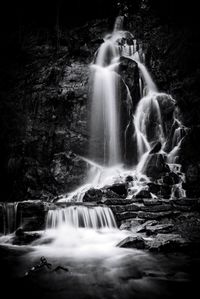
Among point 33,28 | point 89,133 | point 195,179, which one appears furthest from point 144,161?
point 33,28

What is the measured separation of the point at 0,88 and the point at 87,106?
9.00 metres

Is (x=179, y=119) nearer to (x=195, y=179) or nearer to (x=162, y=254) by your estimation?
(x=195, y=179)

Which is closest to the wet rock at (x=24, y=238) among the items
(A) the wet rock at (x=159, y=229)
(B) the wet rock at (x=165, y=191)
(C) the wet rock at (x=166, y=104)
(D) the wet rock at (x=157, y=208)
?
(A) the wet rock at (x=159, y=229)

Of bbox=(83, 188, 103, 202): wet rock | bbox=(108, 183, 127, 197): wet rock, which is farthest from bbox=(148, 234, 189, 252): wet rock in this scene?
bbox=(108, 183, 127, 197): wet rock

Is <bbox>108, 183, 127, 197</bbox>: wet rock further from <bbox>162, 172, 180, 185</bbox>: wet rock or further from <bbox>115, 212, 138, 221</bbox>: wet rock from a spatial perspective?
<bbox>115, 212, 138, 221</bbox>: wet rock

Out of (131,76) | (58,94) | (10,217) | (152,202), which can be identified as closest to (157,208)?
(152,202)

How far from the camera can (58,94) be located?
22.0 metres

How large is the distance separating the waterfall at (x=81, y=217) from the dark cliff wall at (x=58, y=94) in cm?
710

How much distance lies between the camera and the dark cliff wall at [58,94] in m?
18.8

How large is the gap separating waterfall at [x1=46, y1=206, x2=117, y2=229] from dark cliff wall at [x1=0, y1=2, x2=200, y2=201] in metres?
7.10

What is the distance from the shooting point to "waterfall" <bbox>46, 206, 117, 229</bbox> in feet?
35.7

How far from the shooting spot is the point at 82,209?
11242mm

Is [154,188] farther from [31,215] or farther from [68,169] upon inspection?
[68,169]

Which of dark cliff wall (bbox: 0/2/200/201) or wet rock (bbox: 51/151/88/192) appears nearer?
wet rock (bbox: 51/151/88/192)
